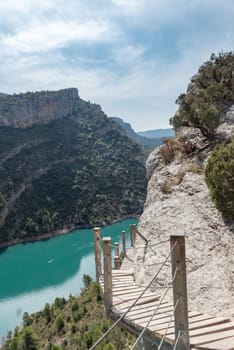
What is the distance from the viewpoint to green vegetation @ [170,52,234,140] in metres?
8.62

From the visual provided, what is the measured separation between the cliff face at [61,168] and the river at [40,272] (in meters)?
5.21

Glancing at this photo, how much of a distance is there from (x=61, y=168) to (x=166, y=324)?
Answer: 173ft

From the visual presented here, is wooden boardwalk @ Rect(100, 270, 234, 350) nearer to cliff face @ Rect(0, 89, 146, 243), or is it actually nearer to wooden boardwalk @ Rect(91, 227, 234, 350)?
wooden boardwalk @ Rect(91, 227, 234, 350)

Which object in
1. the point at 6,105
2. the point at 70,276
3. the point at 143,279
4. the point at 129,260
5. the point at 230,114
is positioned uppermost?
the point at 6,105

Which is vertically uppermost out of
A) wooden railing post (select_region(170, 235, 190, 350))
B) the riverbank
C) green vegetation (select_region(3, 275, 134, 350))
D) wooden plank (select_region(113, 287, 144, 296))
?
wooden railing post (select_region(170, 235, 190, 350))

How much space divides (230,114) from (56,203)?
40067mm

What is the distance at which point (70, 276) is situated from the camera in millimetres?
24625

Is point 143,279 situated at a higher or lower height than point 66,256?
higher

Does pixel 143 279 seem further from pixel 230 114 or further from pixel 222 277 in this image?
pixel 230 114

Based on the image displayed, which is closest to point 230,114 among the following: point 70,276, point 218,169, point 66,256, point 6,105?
point 218,169

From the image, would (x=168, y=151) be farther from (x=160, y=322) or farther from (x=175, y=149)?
(x=160, y=322)

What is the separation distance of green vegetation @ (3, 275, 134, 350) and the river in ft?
9.14

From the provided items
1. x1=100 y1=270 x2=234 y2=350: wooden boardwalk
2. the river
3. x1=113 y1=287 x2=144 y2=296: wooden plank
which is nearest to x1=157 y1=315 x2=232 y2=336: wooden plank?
x1=100 y1=270 x2=234 y2=350: wooden boardwalk

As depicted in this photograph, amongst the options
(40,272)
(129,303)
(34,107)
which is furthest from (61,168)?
(129,303)
